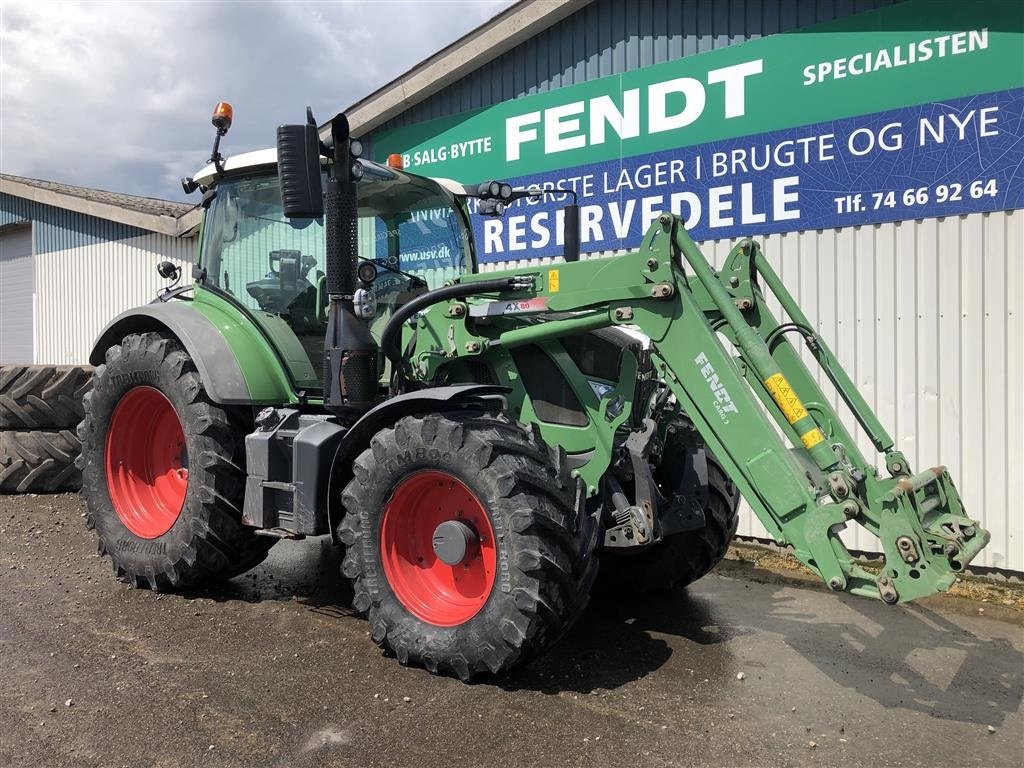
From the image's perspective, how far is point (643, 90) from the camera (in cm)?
696

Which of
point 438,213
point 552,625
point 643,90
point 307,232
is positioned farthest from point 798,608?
point 643,90

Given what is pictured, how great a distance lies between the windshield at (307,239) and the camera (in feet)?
16.6

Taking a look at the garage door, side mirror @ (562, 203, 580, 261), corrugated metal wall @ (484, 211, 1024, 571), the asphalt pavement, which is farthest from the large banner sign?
the garage door

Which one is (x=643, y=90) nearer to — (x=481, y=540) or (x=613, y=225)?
(x=613, y=225)

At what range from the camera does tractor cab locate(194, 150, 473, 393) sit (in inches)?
197

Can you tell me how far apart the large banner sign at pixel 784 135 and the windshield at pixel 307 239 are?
2.26 metres

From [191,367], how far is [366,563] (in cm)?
178

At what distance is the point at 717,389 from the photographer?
358 centimetres

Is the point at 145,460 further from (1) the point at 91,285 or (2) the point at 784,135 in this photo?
(1) the point at 91,285

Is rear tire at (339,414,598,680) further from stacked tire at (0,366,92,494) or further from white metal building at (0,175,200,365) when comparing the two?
white metal building at (0,175,200,365)

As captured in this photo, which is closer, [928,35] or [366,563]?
[366,563]

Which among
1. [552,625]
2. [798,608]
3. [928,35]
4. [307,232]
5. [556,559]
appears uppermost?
[928,35]

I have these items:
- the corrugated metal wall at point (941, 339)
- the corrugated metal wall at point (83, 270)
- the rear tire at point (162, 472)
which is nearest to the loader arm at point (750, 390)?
the rear tire at point (162, 472)

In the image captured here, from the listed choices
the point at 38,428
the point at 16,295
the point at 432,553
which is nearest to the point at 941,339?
the point at 432,553
